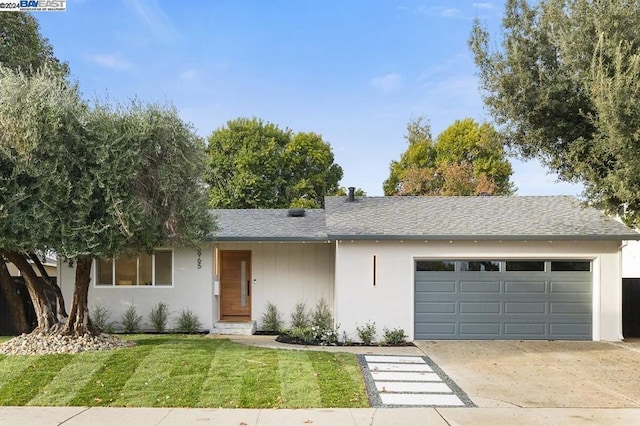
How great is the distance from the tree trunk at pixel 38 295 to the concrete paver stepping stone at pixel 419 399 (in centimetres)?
690

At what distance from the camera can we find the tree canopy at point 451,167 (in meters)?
30.6

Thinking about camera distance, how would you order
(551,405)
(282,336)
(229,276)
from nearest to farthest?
1. (551,405)
2. (282,336)
3. (229,276)

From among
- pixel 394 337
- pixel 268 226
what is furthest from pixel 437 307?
pixel 268 226

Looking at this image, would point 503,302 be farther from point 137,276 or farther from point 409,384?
point 137,276

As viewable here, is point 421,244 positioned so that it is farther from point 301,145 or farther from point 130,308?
point 301,145

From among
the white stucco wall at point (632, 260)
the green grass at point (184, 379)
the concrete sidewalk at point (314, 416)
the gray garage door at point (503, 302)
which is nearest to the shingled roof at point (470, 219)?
the gray garage door at point (503, 302)

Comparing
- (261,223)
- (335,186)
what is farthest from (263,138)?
(261,223)

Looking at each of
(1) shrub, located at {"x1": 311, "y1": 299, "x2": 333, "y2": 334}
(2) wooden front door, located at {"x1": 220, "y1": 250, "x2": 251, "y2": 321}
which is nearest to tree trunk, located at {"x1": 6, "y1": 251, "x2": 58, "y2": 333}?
(2) wooden front door, located at {"x1": 220, "y1": 250, "x2": 251, "y2": 321}

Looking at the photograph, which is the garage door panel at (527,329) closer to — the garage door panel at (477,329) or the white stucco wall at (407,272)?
the garage door panel at (477,329)

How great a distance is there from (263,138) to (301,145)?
255 cm

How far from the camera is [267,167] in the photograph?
31.3 meters

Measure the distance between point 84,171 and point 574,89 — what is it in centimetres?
855

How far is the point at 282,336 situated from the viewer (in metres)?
11.6

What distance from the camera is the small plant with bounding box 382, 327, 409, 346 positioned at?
11242mm
